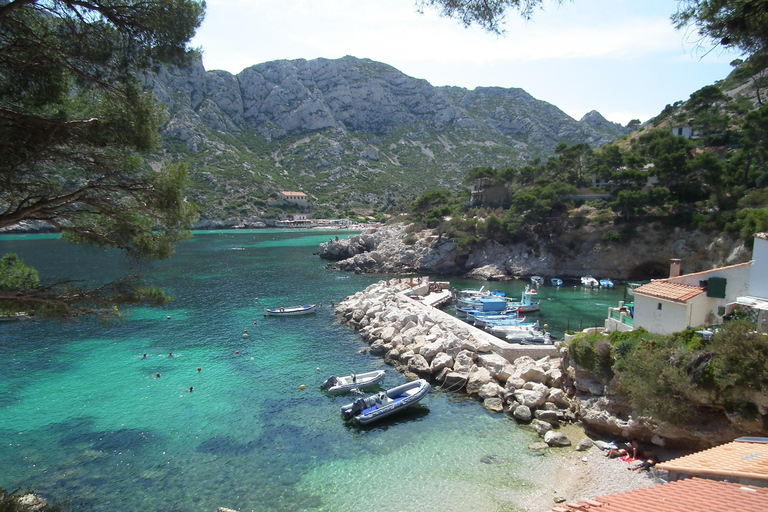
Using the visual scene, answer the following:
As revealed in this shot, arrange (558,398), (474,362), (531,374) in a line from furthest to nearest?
(474,362), (531,374), (558,398)

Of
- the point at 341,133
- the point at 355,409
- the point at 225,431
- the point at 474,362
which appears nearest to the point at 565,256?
the point at 474,362

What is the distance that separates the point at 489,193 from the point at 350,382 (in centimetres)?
5306

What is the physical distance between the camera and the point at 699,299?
14969 mm

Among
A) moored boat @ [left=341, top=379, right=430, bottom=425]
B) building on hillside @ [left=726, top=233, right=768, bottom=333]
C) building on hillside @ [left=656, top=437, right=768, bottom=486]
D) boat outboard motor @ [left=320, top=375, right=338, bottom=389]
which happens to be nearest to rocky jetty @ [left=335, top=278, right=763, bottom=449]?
building on hillside @ [left=656, top=437, right=768, bottom=486]

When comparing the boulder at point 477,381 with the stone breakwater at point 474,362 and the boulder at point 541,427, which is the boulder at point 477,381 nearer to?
the stone breakwater at point 474,362

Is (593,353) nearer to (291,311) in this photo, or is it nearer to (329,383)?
(329,383)

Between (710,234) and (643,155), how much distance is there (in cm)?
1532

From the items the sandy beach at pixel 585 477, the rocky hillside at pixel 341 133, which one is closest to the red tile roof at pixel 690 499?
the sandy beach at pixel 585 477

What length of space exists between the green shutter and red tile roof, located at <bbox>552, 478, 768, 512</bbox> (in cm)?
953

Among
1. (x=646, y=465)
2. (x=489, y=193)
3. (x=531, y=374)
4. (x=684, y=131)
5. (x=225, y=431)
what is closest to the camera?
(x=646, y=465)

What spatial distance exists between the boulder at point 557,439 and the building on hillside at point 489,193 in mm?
52547

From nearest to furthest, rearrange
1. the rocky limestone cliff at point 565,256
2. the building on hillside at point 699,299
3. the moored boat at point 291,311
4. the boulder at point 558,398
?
the building on hillside at point 699,299
the boulder at point 558,398
the moored boat at point 291,311
the rocky limestone cliff at point 565,256

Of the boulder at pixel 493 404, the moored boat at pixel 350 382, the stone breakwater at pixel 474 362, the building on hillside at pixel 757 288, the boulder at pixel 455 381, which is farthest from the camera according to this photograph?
the boulder at pixel 455 381

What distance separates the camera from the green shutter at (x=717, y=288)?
15.0m
